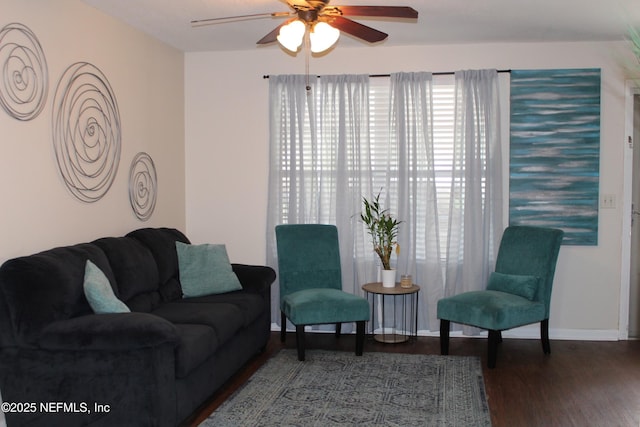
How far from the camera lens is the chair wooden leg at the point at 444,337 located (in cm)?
498

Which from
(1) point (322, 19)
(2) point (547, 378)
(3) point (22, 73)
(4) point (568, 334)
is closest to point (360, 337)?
(2) point (547, 378)

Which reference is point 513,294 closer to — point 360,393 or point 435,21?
point 360,393

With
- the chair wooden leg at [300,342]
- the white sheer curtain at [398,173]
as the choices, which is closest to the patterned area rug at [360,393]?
the chair wooden leg at [300,342]

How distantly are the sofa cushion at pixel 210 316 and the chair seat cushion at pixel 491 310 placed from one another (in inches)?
64.8

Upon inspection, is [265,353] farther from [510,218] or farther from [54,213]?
[510,218]

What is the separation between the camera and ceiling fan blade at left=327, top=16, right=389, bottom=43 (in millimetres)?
3502

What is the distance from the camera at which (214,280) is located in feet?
15.9

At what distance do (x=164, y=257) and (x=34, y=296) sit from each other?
150 cm

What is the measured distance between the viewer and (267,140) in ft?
19.1

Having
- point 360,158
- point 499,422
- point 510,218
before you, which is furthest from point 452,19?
point 499,422

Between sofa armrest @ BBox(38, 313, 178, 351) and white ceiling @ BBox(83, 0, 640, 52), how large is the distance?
218 centimetres

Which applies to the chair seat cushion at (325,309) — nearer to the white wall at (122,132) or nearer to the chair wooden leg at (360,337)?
the chair wooden leg at (360,337)

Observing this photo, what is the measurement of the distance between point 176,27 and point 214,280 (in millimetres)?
1986

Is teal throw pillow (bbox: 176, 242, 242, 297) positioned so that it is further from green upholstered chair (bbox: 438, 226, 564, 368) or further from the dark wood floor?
green upholstered chair (bbox: 438, 226, 564, 368)
